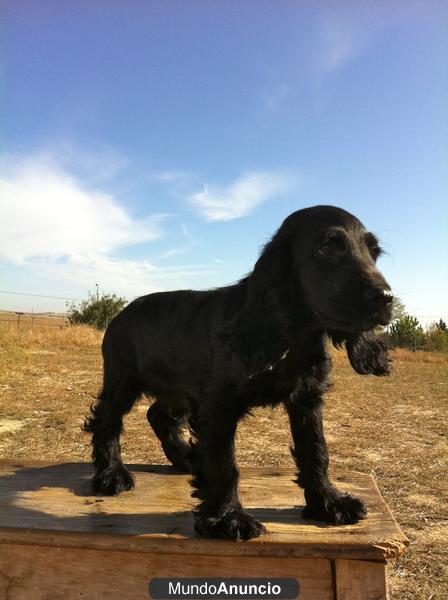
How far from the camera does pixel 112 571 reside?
2.41 meters

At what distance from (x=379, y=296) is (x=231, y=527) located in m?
1.31

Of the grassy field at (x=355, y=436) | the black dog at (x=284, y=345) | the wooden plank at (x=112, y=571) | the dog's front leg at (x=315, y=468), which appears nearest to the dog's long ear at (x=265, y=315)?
the black dog at (x=284, y=345)

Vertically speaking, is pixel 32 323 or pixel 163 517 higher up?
pixel 32 323

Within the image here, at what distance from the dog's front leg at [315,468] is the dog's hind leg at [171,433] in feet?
3.74

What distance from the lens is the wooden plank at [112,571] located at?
234 centimetres

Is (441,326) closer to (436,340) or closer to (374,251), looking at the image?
(436,340)

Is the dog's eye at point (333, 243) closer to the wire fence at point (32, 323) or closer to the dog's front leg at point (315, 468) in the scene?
the dog's front leg at point (315, 468)

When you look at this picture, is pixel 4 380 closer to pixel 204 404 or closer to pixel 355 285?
pixel 204 404

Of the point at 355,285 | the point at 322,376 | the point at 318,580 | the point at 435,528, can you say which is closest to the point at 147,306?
the point at 322,376

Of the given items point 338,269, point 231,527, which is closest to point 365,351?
point 338,269

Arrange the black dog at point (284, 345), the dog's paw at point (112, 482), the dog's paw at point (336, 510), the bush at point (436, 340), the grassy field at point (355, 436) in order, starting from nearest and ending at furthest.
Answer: the black dog at point (284, 345) → the dog's paw at point (336, 510) → the dog's paw at point (112, 482) → the grassy field at point (355, 436) → the bush at point (436, 340)

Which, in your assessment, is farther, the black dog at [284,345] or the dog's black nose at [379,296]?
the black dog at [284,345]

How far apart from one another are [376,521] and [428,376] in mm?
14599

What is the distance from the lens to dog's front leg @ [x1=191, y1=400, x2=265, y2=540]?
2287mm
